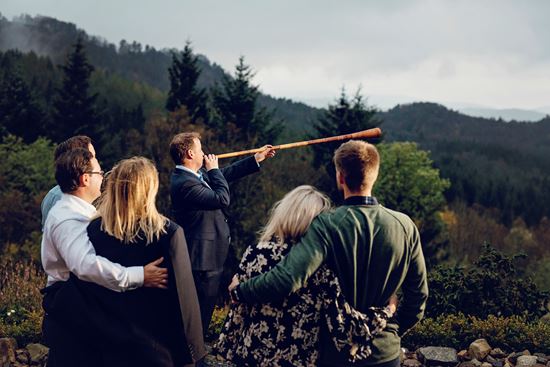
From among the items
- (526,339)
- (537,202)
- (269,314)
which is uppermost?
(269,314)

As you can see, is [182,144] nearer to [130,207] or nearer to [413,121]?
[130,207]

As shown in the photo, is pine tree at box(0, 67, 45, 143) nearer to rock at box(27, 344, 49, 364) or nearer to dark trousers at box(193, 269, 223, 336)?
rock at box(27, 344, 49, 364)

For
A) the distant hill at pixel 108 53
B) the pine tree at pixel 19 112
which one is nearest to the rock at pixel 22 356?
the pine tree at pixel 19 112

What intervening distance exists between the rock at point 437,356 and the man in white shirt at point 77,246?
4.05m

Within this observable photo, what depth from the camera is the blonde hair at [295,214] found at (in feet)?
10.6

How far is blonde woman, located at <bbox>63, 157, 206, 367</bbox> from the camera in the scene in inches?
126

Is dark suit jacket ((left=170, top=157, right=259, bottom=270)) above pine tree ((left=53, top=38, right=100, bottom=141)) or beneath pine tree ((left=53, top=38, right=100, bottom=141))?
beneath

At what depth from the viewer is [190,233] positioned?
188 inches

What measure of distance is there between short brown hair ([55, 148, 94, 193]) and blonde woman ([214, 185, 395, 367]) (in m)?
1.03

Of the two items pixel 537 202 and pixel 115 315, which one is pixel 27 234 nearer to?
pixel 115 315

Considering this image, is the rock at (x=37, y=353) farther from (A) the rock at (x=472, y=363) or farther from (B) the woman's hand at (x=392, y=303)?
(B) the woman's hand at (x=392, y=303)

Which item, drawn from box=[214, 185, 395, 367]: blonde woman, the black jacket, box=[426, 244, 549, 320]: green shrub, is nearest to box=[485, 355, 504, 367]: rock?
box=[426, 244, 549, 320]: green shrub

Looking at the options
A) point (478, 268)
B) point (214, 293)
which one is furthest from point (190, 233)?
point (478, 268)

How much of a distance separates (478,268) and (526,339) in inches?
53.1
